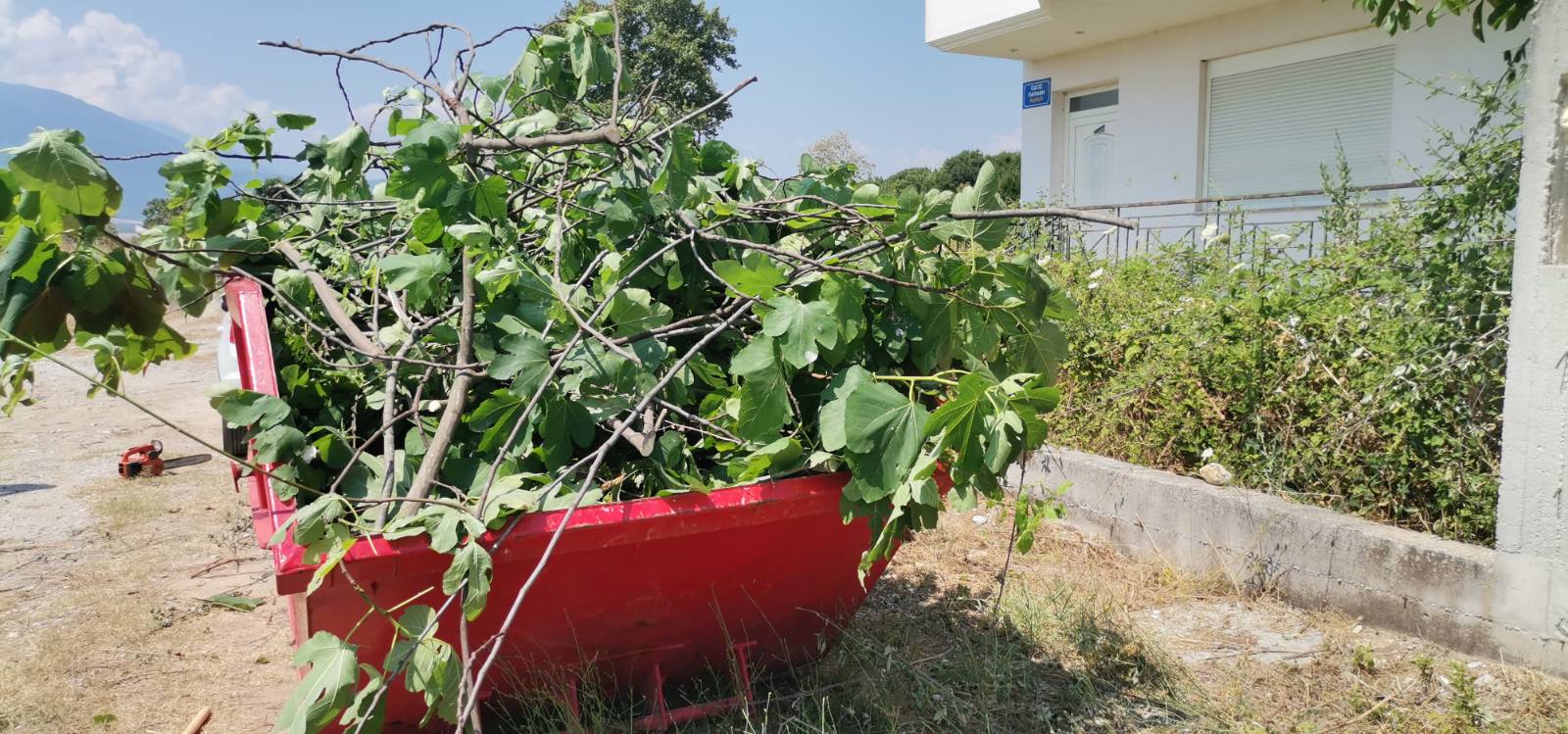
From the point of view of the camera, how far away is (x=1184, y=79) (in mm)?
13375

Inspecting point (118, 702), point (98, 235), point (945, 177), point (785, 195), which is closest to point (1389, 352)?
point (785, 195)

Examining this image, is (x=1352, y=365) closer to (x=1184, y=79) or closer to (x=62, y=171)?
(x=62, y=171)

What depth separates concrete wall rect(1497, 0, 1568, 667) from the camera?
3.09 meters

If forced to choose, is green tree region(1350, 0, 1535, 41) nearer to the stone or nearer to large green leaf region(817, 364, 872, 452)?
the stone

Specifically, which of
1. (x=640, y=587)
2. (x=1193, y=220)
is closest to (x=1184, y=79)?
(x=1193, y=220)

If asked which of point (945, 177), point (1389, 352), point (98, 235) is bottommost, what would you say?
point (1389, 352)

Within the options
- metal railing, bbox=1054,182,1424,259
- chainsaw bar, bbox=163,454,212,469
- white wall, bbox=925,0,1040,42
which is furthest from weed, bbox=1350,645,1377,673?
white wall, bbox=925,0,1040,42

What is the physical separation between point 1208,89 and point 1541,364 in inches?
443

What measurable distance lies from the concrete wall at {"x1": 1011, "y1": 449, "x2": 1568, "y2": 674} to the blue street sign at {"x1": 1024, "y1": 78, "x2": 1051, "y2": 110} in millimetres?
12145

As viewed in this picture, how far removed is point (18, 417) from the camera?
8539 millimetres

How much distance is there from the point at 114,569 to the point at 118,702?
5.27 feet

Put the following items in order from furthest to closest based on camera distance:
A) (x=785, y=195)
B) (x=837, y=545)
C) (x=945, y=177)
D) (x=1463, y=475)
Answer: (x=945, y=177), (x=1463, y=475), (x=785, y=195), (x=837, y=545)

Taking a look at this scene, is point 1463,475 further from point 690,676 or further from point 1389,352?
point 690,676

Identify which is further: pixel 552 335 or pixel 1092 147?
pixel 1092 147
